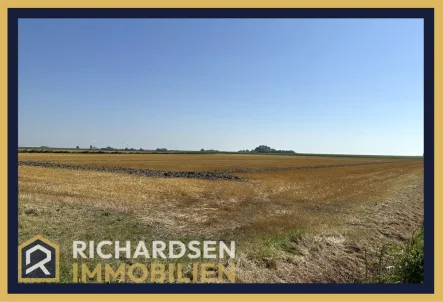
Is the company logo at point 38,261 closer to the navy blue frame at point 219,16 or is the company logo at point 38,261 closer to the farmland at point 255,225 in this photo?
the farmland at point 255,225

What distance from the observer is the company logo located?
836 centimetres

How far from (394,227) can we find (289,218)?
5.36 m

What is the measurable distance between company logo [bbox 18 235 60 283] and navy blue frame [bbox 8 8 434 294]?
1828 mm

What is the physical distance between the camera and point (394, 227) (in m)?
16.1

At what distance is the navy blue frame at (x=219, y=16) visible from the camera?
21.7 feet

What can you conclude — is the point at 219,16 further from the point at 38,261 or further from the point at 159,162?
the point at 159,162

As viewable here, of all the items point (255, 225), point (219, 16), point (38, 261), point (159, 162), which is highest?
point (219, 16)

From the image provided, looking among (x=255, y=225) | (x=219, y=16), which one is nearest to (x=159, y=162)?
(x=255, y=225)

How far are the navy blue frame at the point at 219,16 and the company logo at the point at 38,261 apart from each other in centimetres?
183

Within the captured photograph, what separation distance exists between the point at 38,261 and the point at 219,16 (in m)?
8.60

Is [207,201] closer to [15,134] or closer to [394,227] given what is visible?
[394,227]

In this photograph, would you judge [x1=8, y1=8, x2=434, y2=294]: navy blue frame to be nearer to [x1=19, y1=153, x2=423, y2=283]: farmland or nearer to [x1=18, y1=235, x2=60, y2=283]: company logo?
[x1=18, y1=235, x2=60, y2=283]: company logo

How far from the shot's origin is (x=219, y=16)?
7027 mm

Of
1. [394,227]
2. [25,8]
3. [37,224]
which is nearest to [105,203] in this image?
[37,224]
